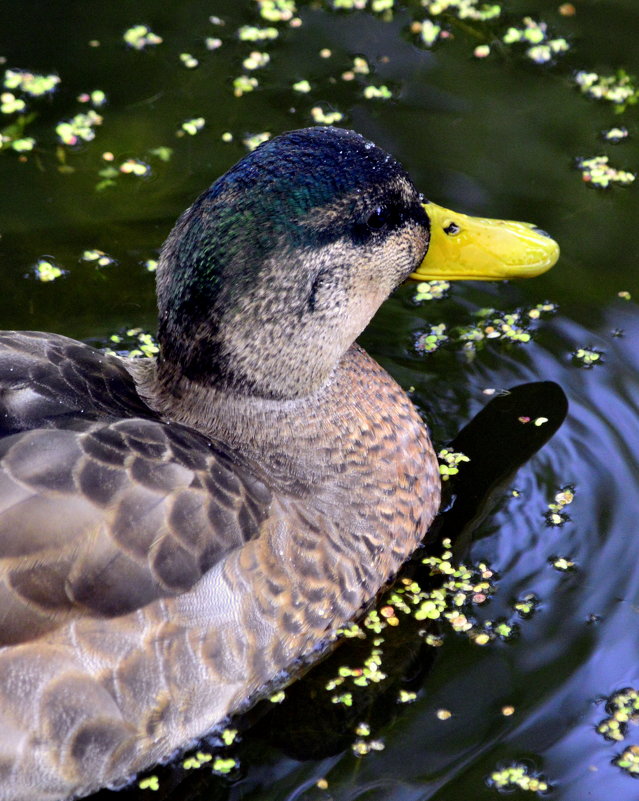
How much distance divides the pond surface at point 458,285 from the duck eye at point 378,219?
3.82ft

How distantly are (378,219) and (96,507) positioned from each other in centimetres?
141

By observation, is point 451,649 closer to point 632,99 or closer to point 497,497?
point 497,497

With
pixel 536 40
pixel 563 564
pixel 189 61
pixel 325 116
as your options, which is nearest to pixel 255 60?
pixel 189 61

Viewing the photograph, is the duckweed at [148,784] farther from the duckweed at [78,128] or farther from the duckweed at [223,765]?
the duckweed at [78,128]

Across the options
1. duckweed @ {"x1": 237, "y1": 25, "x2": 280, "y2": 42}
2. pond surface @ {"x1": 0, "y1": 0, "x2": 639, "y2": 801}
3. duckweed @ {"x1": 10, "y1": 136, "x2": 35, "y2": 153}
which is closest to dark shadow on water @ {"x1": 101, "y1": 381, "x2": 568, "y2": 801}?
pond surface @ {"x1": 0, "y1": 0, "x2": 639, "y2": 801}

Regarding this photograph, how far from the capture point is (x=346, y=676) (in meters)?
4.03

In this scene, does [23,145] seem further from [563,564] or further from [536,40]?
[563,564]

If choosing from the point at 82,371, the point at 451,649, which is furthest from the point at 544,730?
the point at 82,371

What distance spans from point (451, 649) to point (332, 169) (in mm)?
1682

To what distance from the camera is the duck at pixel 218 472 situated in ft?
11.0

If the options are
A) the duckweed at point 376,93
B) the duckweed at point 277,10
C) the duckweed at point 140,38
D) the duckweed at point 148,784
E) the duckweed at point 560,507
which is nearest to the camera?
the duckweed at point 148,784

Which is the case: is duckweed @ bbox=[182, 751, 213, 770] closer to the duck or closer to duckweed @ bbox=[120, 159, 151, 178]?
the duck

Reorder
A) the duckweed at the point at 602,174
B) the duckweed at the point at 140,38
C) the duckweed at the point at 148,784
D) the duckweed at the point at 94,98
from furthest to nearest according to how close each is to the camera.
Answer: the duckweed at the point at 140,38
the duckweed at the point at 94,98
the duckweed at the point at 602,174
the duckweed at the point at 148,784

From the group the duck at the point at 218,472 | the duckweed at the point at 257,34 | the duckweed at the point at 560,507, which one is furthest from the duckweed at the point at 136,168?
the duckweed at the point at 560,507
